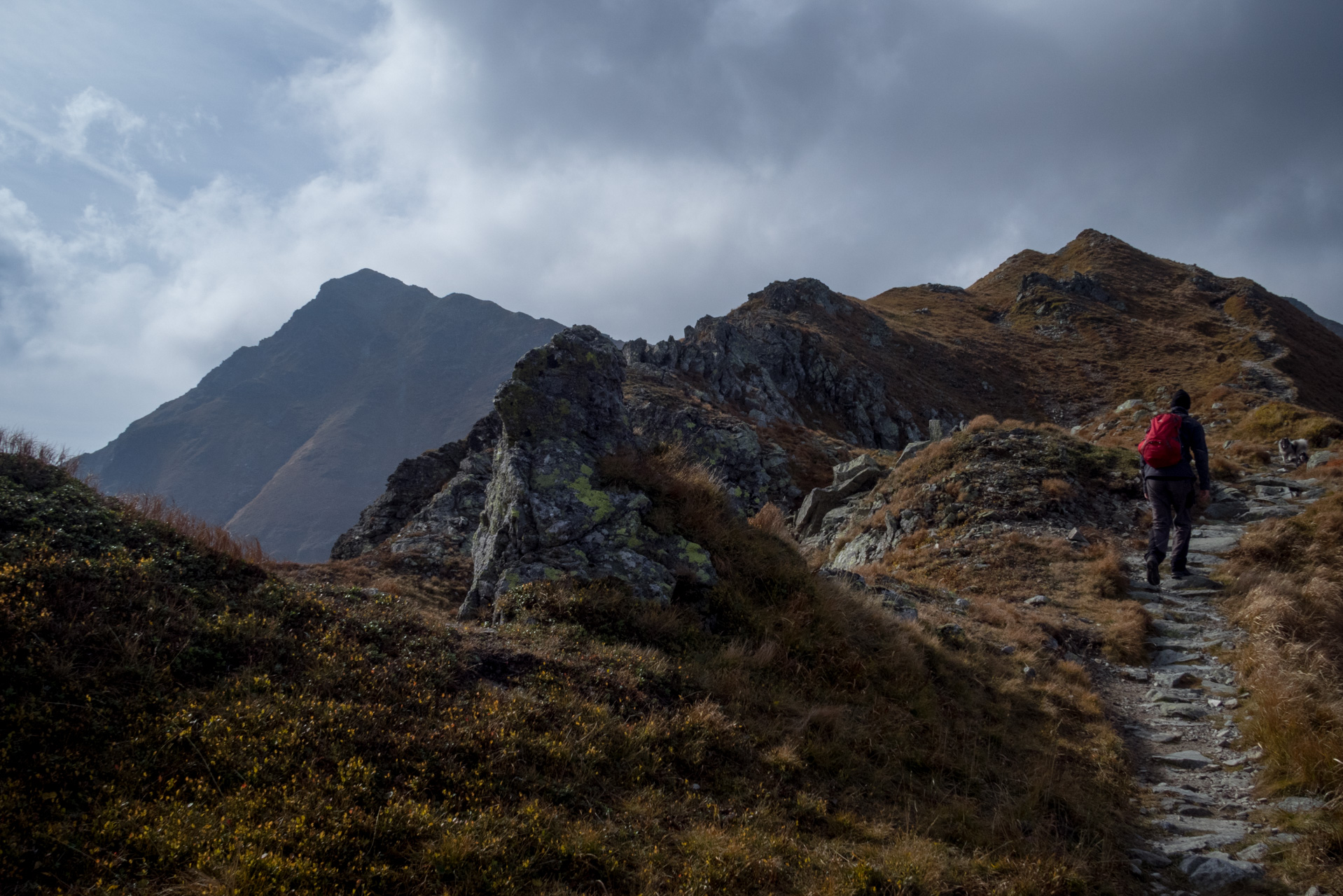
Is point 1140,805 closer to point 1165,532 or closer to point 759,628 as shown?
point 759,628

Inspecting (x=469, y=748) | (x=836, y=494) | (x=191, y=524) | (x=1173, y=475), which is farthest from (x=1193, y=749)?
(x=836, y=494)

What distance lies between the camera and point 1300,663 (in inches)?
277

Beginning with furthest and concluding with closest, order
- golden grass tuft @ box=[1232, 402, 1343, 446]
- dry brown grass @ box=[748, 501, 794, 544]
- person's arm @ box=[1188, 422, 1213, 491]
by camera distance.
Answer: golden grass tuft @ box=[1232, 402, 1343, 446] → person's arm @ box=[1188, 422, 1213, 491] → dry brown grass @ box=[748, 501, 794, 544]

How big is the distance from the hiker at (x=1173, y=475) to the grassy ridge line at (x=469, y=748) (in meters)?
5.65

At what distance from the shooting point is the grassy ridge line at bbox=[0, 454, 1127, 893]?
3.44 metres

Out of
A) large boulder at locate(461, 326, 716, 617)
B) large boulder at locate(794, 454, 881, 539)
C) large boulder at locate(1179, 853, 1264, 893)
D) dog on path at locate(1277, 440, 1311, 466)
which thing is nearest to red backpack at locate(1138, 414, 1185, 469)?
large boulder at locate(1179, 853, 1264, 893)

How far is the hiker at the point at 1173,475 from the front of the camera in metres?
10.7

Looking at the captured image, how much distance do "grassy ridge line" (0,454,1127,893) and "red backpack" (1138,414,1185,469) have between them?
5882 mm

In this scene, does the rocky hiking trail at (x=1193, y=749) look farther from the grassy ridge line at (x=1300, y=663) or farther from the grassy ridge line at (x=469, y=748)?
the grassy ridge line at (x=469, y=748)

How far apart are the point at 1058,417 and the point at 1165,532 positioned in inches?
2031

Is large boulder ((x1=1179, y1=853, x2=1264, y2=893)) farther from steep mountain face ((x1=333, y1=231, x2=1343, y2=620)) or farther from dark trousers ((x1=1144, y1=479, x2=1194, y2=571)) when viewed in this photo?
dark trousers ((x1=1144, y1=479, x2=1194, y2=571))

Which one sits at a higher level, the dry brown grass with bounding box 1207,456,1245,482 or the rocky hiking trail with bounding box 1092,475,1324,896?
the dry brown grass with bounding box 1207,456,1245,482

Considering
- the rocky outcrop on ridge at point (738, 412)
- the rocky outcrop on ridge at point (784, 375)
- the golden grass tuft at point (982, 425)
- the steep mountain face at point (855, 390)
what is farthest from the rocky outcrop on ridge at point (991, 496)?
the rocky outcrop on ridge at point (784, 375)

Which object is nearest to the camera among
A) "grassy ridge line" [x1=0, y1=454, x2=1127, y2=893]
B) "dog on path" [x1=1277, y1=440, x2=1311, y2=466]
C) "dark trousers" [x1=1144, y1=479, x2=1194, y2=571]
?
"grassy ridge line" [x1=0, y1=454, x2=1127, y2=893]
